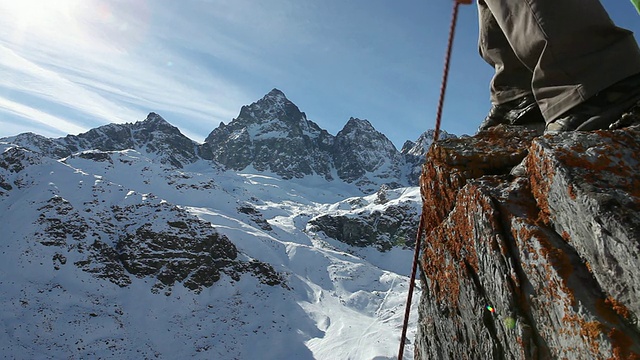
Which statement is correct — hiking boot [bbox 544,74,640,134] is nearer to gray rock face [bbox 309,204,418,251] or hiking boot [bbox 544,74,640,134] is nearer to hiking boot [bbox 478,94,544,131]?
hiking boot [bbox 478,94,544,131]

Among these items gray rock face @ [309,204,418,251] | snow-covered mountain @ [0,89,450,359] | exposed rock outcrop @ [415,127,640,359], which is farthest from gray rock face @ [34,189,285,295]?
exposed rock outcrop @ [415,127,640,359]

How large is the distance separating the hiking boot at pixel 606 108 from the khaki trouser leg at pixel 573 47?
→ 0.29 feet

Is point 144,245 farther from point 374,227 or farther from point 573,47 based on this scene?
point 374,227

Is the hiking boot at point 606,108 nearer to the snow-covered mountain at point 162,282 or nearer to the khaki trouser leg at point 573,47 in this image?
the khaki trouser leg at point 573,47

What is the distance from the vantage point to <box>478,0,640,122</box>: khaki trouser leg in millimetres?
3861

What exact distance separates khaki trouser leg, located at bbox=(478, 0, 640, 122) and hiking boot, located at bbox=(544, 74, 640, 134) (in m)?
0.09

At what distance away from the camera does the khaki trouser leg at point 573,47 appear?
386 cm

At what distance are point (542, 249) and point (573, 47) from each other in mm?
2274

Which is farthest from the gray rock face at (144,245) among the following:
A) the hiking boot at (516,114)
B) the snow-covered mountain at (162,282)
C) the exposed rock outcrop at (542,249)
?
the exposed rock outcrop at (542,249)

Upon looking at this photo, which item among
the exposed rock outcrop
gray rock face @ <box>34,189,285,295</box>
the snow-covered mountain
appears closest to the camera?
the exposed rock outcrop

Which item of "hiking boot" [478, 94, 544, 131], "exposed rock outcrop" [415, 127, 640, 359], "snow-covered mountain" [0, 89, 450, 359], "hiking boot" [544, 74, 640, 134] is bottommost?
"snow-covered mountain" [0, 89, 450, 359]

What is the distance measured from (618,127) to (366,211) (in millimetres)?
128569

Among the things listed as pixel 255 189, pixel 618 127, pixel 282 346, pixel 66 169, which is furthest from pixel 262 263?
pixel 255 189

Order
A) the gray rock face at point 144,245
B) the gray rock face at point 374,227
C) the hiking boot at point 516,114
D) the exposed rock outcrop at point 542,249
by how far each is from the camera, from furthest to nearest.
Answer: the gray rock face at point 374,227 → the gray rock face at point 144,245 → the hiking boot at point 516,114 → the exposed rock outcrop at point 542,249
